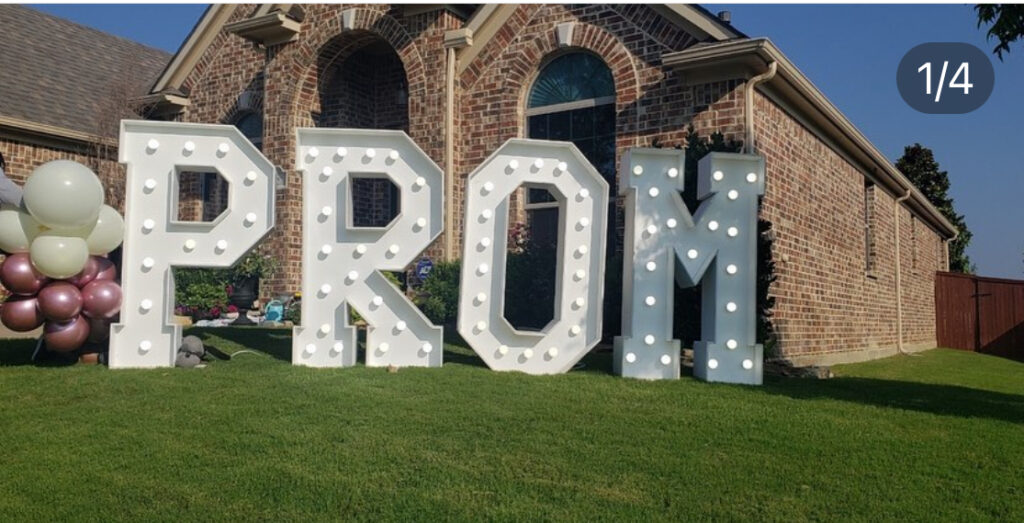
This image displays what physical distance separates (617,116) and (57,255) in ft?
24.0

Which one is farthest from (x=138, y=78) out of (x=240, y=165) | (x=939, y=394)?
(x=939, y=394)

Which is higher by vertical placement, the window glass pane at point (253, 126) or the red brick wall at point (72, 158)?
the window glass pane at point (253, 126)

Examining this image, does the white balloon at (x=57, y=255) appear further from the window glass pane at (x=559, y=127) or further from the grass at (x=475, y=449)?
the window glass pane at (x=559, y=127)

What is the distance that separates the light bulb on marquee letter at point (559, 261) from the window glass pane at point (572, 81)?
14.4ft

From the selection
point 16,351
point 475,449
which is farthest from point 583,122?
point 475,449

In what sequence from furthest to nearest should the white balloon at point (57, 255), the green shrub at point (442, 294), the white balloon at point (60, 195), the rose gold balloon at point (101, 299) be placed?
the green shrub at point (442, 294) < the rose gold balloon at point (101, 299) < the white balloon at point (57, 255) < the white balloon at point (60, 195)

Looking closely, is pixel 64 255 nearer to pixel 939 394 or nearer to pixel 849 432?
pixel 849 432

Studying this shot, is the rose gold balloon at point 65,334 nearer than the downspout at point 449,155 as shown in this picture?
Yes

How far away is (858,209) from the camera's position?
14727mm

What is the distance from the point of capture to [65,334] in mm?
6883

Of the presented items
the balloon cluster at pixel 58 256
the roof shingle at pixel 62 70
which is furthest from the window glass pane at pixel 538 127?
the roof shingle at pixel 62 70

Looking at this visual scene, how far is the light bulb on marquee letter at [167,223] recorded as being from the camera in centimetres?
708

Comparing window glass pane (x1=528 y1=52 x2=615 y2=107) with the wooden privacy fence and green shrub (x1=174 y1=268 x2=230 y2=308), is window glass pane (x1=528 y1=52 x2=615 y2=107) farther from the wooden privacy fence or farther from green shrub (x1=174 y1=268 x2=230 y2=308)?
the wooden privacy fence

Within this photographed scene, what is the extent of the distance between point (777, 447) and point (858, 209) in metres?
11.2
